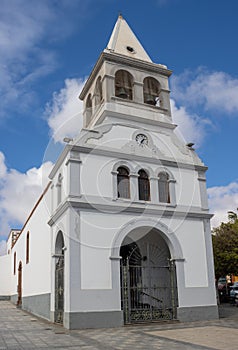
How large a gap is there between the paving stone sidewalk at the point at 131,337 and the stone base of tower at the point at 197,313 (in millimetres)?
473

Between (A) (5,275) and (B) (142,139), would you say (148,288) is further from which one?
(A) (5,275)

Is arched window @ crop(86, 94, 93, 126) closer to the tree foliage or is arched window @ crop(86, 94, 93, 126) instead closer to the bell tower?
the bell tower

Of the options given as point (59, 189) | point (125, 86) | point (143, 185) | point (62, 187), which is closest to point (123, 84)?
point (125, 86)

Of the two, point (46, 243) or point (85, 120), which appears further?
point (85, 120)

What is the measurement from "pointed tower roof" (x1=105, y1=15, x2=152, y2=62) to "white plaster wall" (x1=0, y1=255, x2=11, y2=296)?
2330 cm

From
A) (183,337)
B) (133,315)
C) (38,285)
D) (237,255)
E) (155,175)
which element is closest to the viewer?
(183,337)

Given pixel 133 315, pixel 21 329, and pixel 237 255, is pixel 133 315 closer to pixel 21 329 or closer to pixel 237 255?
pixel 21 329

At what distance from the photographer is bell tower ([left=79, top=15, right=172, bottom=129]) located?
55.1 ft

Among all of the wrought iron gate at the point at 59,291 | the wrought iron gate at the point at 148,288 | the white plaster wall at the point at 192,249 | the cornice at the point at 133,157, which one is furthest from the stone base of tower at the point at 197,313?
the cornice at the point at 133,157

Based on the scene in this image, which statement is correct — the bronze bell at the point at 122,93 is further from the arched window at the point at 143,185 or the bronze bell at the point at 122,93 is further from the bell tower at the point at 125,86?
the arched window at the point at 143,185

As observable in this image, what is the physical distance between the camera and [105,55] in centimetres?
1712

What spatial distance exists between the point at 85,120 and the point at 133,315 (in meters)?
9.91

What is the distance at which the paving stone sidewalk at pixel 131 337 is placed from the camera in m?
9.39

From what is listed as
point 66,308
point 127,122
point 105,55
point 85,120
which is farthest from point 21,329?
point 105,55
